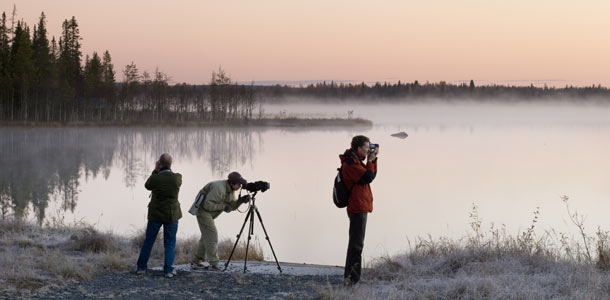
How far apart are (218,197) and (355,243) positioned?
2188 mm

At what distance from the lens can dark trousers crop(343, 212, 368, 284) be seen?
830 centimetres

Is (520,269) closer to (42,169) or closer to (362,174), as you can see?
(362,174)

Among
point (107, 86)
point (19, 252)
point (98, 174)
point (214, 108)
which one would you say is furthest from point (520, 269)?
point (107, 86)

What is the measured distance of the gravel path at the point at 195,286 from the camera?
803 cm

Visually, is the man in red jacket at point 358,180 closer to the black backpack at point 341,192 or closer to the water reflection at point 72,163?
the black backpack at point 341,192

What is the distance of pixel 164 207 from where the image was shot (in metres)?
9.07

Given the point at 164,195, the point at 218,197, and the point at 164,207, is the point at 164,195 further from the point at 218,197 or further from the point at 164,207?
the point at 218,197

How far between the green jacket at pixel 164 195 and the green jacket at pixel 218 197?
48 centimetres

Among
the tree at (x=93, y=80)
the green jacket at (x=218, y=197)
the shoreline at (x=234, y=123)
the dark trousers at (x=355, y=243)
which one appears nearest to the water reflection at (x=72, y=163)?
the green jacket at (x=218, y=197)

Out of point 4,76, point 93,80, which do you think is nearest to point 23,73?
point 4,76

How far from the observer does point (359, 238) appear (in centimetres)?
840

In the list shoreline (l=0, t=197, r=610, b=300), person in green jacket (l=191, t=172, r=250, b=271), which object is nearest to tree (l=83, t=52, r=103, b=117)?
shoreline (l=0, t=197, r=610, b=300)

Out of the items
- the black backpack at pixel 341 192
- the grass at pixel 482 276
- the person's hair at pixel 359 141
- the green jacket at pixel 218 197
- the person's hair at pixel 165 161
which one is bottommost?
the grass at pixel 482 276

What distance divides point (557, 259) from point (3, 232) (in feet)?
31.3
